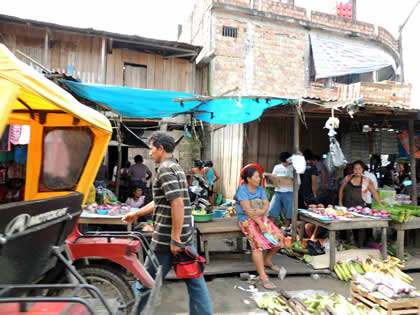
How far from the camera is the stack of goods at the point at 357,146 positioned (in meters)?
8.09

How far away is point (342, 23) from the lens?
14.0 meters

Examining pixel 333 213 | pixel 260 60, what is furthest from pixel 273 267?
pixel 260 60

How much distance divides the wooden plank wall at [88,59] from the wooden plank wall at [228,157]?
3.94 metres

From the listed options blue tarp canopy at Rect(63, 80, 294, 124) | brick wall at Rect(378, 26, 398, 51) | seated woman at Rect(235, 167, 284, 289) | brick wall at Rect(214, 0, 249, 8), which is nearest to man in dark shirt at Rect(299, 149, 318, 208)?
blue tarp canopy at Rect(63, 80, 294, 124)

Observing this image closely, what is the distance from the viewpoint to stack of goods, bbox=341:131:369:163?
26.6 ft

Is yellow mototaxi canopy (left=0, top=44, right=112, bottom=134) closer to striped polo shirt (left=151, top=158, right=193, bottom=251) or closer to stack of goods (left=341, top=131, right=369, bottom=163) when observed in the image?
striped polo shirt (left=151, top=158, right=193, bottom=251)

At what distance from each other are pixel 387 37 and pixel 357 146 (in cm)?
1086

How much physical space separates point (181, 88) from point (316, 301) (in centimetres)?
1069

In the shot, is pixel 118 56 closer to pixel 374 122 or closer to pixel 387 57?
pixel 374 122

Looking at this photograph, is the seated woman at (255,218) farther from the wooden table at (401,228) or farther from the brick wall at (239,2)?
the brick wall at (239,2)

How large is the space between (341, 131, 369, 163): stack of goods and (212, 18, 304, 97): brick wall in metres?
5.34

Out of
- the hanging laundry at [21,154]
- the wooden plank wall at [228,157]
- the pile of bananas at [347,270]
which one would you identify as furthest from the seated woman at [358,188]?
the hanging laundry at [21,154]

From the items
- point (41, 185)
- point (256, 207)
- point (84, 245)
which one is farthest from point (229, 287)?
point (41, 185)

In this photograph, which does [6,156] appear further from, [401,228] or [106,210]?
[401,228]
